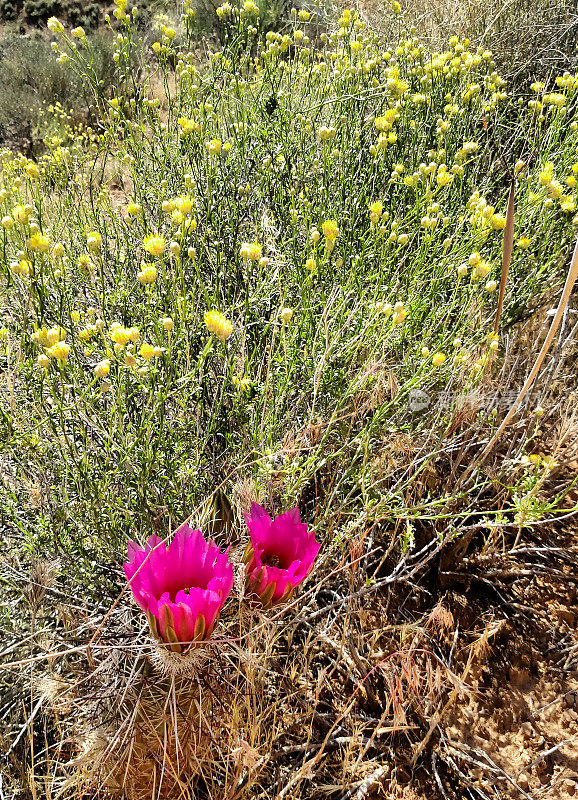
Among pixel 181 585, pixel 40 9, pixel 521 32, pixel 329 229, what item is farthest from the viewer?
pixel 40 9

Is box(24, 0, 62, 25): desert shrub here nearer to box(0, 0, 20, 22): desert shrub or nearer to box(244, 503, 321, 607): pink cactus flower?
box(0, 0, 20, 22): desert shrub

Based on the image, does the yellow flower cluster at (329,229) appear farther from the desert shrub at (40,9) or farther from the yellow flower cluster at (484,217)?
the desert shrub at (40,9)

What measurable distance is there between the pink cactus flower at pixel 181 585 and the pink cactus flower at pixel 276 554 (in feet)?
0.25

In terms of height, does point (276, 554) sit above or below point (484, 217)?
below

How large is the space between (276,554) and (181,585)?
0.20 metres

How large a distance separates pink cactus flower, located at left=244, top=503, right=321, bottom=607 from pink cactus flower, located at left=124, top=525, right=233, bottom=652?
0.07 m

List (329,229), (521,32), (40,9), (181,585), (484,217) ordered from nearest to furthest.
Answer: (181,585) < (329,229) < (484,217) < (521,32) < (40,9)

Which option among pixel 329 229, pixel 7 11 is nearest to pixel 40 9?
pixel 7 11

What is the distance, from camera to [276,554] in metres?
1.14

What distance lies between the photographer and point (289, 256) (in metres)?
2.09

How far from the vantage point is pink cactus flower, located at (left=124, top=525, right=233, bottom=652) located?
3.02 ft

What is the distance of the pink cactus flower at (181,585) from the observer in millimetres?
921

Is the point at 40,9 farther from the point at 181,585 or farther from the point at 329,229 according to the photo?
the point at 181,585

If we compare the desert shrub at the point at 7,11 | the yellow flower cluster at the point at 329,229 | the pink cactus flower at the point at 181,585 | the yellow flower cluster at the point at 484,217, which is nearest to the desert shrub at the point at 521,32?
the yellow flower cluster at the point at 484,217
